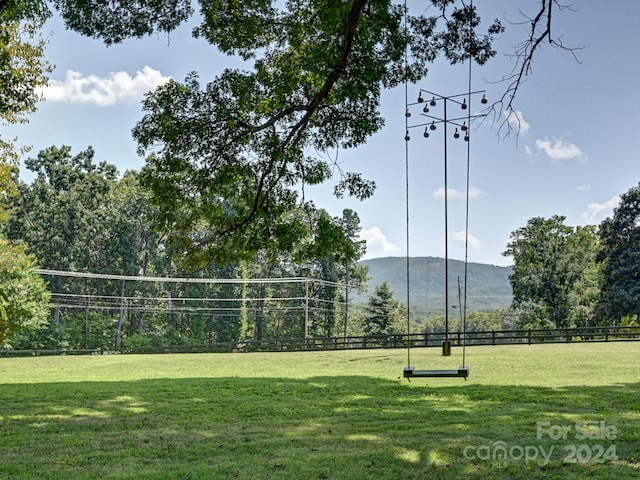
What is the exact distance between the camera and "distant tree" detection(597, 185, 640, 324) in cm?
3728

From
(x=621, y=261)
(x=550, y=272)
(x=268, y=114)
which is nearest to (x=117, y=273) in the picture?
(x=550, y=272)

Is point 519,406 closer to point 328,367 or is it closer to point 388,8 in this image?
point 388,8

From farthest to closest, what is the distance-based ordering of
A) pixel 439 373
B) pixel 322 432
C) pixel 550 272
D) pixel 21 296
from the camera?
1. pixel 550 272
2. pixel 21 296
3. pixel 439 373
4. pixel 322 432

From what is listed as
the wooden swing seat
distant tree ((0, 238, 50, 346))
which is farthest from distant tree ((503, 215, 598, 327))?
the wooden swing seat

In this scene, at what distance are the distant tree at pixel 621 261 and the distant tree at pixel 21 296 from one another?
32.4 m

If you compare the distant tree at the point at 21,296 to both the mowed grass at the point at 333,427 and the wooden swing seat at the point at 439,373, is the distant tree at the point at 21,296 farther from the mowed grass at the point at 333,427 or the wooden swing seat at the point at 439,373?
the wooden swing seat at the point at 439,373

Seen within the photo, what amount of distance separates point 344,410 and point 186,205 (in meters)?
4.86

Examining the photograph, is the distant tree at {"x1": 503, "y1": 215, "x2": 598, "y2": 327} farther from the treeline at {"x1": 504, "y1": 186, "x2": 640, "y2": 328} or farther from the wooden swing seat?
the wooden swing seat

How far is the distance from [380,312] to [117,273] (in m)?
23.1

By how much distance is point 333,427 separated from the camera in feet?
27.6

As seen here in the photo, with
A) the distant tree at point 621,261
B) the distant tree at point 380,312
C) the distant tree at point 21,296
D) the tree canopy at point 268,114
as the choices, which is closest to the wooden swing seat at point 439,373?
the tree canopy at point 268,114

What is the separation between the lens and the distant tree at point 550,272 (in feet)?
143

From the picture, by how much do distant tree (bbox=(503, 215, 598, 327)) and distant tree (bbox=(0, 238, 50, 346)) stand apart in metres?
31.3

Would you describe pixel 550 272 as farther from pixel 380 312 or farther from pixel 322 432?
pixel 322 432
